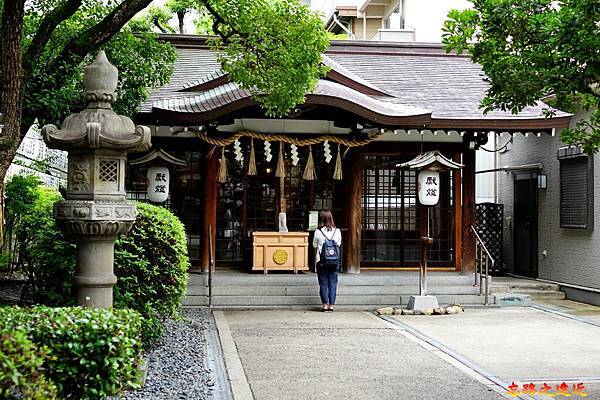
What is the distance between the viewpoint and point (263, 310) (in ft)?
45.0

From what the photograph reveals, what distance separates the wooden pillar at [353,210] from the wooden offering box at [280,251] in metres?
1.09

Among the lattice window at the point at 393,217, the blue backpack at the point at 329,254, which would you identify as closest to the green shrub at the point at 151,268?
the blue backpack at the point at 329,254

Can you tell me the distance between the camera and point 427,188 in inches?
573

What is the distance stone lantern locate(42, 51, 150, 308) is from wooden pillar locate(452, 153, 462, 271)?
1087 centimetres

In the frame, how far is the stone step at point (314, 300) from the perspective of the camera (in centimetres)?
1403

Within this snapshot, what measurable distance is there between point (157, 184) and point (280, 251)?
9.74 ft

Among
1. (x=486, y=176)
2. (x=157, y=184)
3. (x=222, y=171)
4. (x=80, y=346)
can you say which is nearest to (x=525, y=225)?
(x=486, y=176)

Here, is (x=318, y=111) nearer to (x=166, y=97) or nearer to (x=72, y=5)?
(x=166, y=97)

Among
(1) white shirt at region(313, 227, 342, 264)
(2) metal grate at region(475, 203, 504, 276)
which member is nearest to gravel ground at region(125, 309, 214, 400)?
(1) white shirt at region(313, 227, 342, 264)

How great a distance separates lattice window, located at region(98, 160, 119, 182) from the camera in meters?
6.99

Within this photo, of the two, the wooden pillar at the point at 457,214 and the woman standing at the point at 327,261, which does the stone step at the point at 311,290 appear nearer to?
the woman standing at the point at 327,261

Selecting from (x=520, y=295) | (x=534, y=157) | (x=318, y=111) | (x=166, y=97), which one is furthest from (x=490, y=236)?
(x=166, y=97)

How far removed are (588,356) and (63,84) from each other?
7924mm

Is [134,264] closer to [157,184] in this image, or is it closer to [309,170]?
[157,184]
